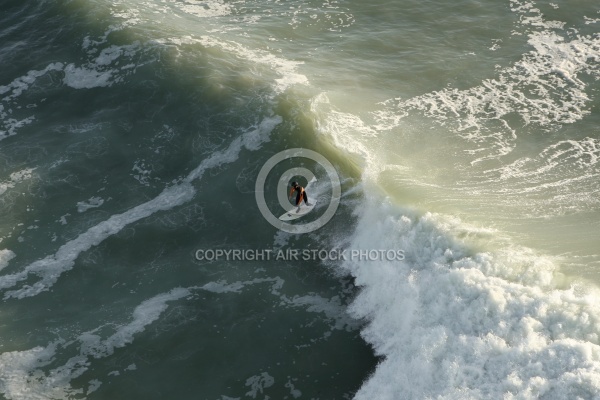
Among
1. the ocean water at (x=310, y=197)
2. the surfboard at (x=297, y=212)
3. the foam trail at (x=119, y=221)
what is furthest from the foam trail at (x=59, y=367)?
the surfboard at (x=297, y=212)

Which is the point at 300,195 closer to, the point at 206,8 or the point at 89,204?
the point at 89,204

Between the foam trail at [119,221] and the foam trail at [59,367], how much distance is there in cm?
299

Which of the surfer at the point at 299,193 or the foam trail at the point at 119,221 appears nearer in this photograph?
the foam trail at the point at 119,221

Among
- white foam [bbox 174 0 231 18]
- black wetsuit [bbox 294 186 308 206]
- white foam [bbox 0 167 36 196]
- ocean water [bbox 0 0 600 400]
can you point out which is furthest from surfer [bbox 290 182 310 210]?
white foam [bbox 174 0 231 18]

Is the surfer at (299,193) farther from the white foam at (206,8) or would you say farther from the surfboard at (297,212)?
the white foam at (206,8)

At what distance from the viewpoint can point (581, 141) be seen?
2647 centimetres

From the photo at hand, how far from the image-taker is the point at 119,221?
1012 inches

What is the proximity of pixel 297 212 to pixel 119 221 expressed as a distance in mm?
7098

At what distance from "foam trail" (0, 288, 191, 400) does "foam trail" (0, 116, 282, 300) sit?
299 cm

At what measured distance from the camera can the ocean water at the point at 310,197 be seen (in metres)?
19.7

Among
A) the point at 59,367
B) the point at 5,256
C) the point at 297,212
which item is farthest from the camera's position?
the point at 297,212

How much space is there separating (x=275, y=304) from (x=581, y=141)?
564 inches

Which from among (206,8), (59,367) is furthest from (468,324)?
(206,8)

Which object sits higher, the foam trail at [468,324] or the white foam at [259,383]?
the foam trail at [468,324]
